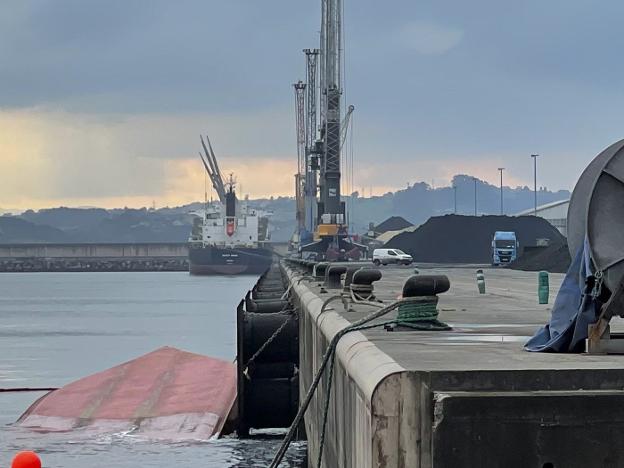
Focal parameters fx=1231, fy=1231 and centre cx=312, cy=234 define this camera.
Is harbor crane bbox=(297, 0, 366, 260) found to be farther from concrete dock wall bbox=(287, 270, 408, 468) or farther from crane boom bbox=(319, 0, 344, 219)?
concrete dock wall bbox=(287, 270, 408, 468)


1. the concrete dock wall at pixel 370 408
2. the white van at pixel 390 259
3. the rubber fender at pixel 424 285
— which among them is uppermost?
the rubber fender at pixel 424 285

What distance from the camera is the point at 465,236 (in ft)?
438

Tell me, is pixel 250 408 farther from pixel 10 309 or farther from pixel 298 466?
pixel 10 309

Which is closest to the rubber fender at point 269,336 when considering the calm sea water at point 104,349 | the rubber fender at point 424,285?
the calm sea water at point 104,349

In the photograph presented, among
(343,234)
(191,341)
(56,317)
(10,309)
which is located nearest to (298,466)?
(191,341)

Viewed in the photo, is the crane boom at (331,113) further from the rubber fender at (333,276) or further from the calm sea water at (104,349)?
the rubber fender at (333,276)

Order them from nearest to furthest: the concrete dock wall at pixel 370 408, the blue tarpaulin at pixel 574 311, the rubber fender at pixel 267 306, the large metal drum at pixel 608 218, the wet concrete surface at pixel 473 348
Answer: the concrete dock wall at pixel 370 408, the wet concrete surface at pixel 473 348, the large metal drum at pixel 608 218, the blue tarpaulin at pixel 574 311, the rubber fender at pixel 267 306

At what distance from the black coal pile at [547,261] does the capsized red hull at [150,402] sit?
1213 inches

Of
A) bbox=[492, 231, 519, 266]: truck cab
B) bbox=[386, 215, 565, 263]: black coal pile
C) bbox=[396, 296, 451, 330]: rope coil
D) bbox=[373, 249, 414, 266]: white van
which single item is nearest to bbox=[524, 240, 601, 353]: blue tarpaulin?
bbox=[396, 296, 451, 330]: rope coil

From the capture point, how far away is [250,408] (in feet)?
92.3

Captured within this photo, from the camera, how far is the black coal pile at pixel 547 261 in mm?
66312

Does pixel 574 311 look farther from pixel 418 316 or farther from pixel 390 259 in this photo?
pixel 390 259

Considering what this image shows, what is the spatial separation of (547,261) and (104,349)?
25787 mm

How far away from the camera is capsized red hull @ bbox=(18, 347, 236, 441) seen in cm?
3014
